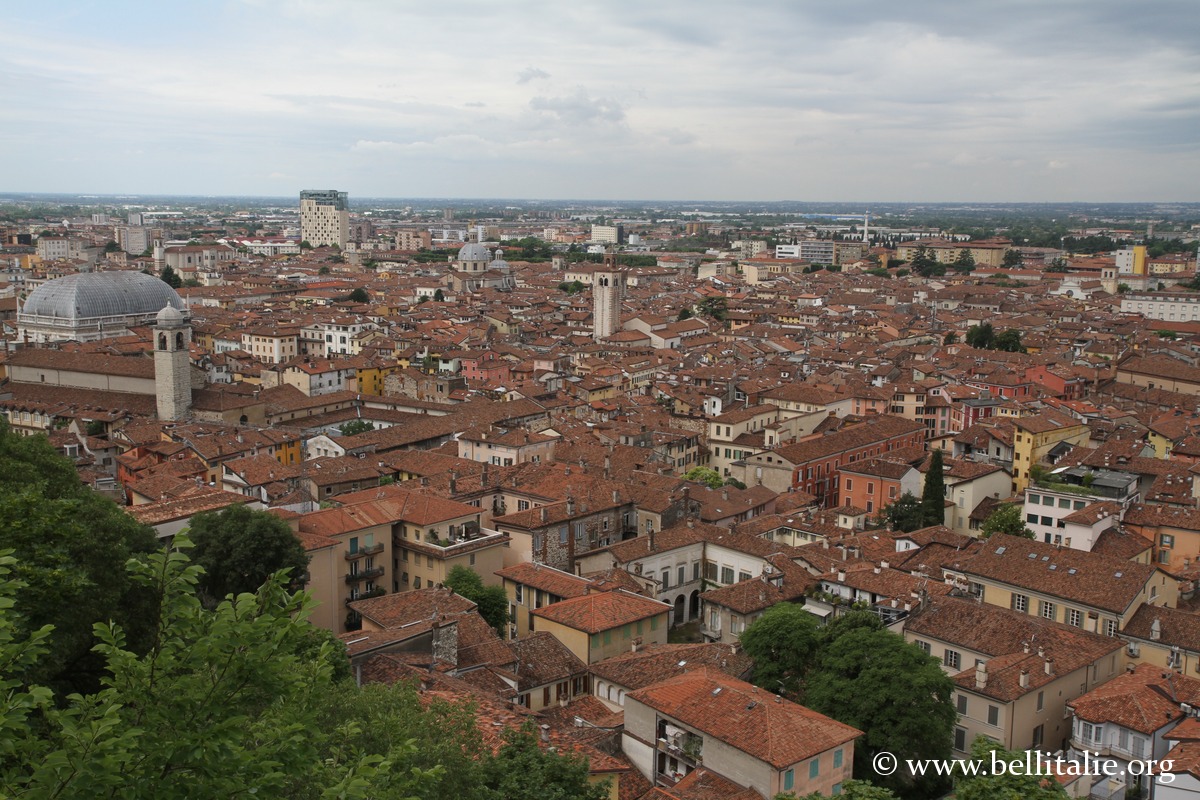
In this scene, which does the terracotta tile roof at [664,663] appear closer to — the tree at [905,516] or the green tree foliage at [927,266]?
the tree at [905,516]

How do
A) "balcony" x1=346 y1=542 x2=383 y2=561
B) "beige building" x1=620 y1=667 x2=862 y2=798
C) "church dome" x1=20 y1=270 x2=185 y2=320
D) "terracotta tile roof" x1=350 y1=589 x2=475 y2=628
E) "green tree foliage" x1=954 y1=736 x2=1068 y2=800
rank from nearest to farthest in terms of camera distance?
"green tree foliage" x1=954 y1=736 x2=1068 y2=800, "beige building" x1=620 y1=667 x2=862 y2=798, "terracotta tile roof" x1=350 y1=589 x2=475 y2=628, "balcony" x1=346 y1=542 x2=383 y2=561, "church dome" x1=20 y1=270 x2=185 y2=320

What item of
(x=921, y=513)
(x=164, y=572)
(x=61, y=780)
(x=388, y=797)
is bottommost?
(x=921, y=513)

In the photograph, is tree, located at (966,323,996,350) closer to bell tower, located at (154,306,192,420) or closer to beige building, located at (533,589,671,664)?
bell tower, located at (154,306,192,420)

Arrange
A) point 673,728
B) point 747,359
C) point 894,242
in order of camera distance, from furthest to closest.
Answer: point 894,242, point 747,359, point 673,728

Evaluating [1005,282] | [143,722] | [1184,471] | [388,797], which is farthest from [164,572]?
[1005,282]

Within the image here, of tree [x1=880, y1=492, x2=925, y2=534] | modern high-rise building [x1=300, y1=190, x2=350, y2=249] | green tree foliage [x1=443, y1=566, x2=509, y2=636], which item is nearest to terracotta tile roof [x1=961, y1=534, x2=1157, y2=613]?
tree [x1=880, y1=492, x2=925, y2=534]

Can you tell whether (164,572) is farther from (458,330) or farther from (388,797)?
(458,330)

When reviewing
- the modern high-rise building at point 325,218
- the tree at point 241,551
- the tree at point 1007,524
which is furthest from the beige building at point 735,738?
the modern high-rise building at point 325,218

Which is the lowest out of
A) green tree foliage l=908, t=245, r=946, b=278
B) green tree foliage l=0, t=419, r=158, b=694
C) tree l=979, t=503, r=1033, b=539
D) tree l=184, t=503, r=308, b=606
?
tree l=979, t=503, r=1033, b=539
